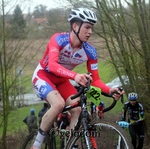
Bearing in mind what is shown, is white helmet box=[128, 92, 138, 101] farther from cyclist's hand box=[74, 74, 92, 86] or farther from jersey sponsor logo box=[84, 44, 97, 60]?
cyclist's hand box=[74, 74, 92, 86]

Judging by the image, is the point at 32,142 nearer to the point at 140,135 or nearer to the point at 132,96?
the point at 132,96

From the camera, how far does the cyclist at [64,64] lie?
14.7 ft

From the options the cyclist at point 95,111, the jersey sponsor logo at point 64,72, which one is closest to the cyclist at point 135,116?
the cyclist at point 95,111

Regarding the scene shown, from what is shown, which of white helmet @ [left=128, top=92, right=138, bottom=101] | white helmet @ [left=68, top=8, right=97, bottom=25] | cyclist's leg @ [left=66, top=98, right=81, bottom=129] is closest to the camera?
white helmet @ [left=68, top=8, right=97, bottom=25]

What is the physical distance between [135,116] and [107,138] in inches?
238

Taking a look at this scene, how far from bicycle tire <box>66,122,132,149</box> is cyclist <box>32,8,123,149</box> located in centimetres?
39

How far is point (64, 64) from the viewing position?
16.0 ft

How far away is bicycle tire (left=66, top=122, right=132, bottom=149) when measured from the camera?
154 inches

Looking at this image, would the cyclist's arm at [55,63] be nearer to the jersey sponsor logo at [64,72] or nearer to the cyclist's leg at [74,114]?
the jersey sponsor logo at [64,72]

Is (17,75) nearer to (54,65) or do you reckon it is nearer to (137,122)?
(137,122)

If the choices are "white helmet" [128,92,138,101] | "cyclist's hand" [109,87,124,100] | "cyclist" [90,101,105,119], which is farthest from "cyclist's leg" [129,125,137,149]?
"cyclist's hand" [109,87,124,100]

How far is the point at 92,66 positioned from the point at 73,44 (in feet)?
1.36

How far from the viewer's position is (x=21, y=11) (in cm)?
1336

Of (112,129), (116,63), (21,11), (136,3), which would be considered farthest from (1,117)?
(112,129)
